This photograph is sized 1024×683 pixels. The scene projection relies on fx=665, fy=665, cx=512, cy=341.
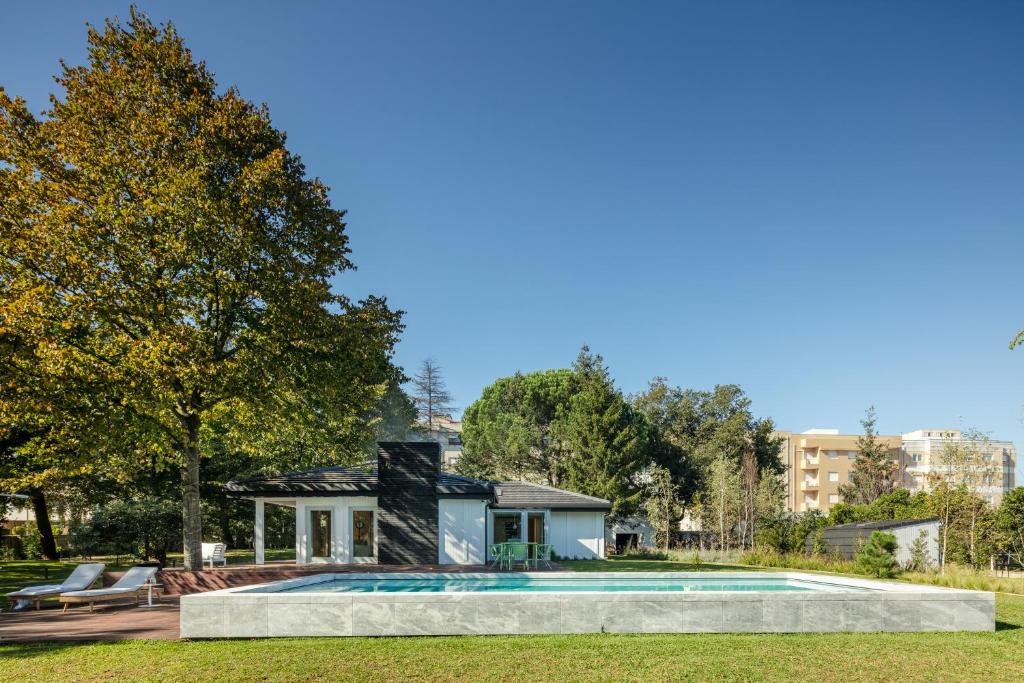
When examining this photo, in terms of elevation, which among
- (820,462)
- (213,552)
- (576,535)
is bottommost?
(820,462)

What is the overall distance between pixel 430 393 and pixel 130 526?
37239mm

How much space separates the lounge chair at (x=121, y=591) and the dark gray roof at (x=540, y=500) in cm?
1458

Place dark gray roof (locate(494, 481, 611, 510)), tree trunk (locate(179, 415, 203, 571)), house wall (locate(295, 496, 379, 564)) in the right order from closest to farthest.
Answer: tree trunk (locate(179, 415, 203, 571)), house wall (locate(295, 496, 379, 564)), dark gray roof (locate(494, 481, 611, 510))

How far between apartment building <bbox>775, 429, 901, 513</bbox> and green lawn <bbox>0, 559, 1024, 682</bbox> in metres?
64.8

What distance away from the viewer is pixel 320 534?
2303cm

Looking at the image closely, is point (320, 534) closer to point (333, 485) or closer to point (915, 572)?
point (333, 485)

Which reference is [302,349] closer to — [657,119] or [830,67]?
[657,119]

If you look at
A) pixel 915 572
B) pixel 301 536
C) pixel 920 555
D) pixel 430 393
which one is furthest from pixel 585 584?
pixel 430 393

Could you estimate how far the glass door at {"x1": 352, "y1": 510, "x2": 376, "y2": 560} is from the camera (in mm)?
22922

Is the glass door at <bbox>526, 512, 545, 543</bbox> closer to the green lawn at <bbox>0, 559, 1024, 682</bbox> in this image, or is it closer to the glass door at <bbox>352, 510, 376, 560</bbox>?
the glass door at <bbox>352, 510, 376, 560</bbox>

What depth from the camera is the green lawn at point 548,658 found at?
7.73 metres

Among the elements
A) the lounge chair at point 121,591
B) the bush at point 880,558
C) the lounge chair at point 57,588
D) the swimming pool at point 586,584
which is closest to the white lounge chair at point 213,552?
the lounge chair at point 121,591

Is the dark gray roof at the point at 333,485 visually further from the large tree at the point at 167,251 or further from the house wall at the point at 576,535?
the house wall at the point at 576,535

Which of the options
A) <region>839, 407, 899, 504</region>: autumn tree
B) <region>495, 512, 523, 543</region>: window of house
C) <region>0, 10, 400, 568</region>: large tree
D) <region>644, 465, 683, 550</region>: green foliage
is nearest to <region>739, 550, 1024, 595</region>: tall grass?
<region>495, 512, 523, 543</region>: window of house
